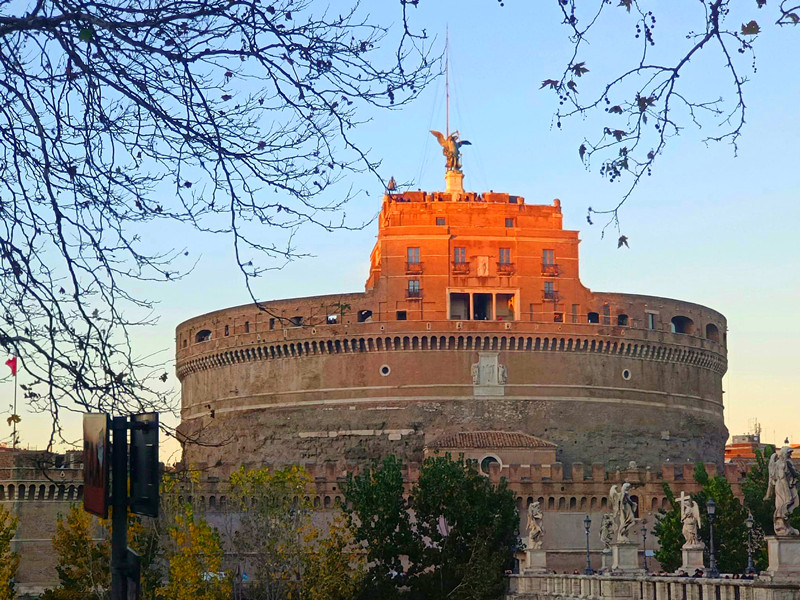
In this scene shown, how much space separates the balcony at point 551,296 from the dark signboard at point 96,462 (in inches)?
1937

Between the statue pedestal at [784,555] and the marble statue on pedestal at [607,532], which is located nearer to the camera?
the statue pedestal at [784,555]

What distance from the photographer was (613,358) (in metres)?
57.7

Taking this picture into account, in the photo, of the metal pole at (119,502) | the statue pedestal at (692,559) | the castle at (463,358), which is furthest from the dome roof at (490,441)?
the metal pole at (119,502)

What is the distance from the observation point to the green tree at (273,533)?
119 ft

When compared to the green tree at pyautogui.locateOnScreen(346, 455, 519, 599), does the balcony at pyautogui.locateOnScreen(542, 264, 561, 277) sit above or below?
above

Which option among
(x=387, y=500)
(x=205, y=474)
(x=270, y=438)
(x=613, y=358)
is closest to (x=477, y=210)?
(x=613, y=358)

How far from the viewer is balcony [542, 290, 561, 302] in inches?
2239

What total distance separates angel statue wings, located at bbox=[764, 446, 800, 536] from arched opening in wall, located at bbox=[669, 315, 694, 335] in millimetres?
38739

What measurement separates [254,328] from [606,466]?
1601 centimetres

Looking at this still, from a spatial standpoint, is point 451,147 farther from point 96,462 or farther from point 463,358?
point 96,462

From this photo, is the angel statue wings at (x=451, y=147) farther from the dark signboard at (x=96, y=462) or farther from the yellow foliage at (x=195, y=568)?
the dark signboard at (x=96, y=462)

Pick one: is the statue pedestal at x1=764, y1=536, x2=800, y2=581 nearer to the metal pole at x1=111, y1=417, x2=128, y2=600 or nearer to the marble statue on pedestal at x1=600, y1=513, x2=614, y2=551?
the metal pole at x1=111, y1=417, x2=128, y2=600

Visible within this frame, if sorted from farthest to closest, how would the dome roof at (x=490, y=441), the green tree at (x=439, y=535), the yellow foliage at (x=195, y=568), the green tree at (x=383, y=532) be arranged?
1. the dome roof at (x=490, y=441)
2. the green tree at (x=383, y=532)
3. the green tree at (x=439, y=535)
4. the yellow foliage at (x=195, y=568)

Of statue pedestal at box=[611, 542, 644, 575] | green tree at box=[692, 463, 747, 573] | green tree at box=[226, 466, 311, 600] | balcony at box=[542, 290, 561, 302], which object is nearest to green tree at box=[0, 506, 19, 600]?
green tree at box=[226, 466, 311, 600]
